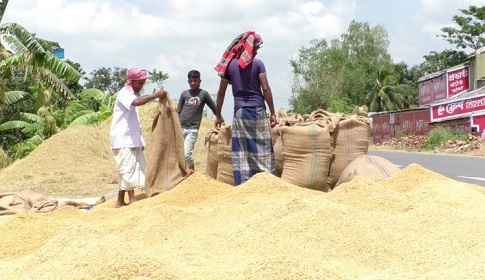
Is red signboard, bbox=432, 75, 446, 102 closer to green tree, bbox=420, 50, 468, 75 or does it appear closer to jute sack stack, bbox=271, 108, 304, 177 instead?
green tree, bbox=420, 50, 468, 75

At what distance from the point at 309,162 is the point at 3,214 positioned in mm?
3043

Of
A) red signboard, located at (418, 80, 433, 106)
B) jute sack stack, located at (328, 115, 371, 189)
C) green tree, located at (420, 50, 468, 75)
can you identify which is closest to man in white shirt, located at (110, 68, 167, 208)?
jute sack stack, located at (328, 115, 371, 189)

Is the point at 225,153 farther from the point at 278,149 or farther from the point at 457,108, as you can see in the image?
the point at 457,108

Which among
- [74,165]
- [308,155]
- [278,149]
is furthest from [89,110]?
[308,155]

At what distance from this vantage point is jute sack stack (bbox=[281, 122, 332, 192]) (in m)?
7.55

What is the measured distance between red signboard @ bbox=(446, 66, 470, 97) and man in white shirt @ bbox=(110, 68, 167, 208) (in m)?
42.3

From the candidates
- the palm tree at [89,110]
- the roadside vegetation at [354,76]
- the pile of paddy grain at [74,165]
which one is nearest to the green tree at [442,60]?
the roadside vegetation at [354,76]

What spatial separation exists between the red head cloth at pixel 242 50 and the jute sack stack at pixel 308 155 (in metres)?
0.86

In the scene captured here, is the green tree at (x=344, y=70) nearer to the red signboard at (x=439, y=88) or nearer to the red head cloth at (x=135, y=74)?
the red signboard at (x=439, y=88)

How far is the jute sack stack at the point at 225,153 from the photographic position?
841cm

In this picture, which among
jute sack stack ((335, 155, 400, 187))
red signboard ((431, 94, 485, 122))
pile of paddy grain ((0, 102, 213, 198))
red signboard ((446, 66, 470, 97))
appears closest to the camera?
jute sack stack ((335, 155, 400, 187))

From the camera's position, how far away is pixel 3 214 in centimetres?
724

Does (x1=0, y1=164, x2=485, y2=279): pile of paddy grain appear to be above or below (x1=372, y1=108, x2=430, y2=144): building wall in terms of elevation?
below

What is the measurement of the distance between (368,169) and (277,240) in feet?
9.77
